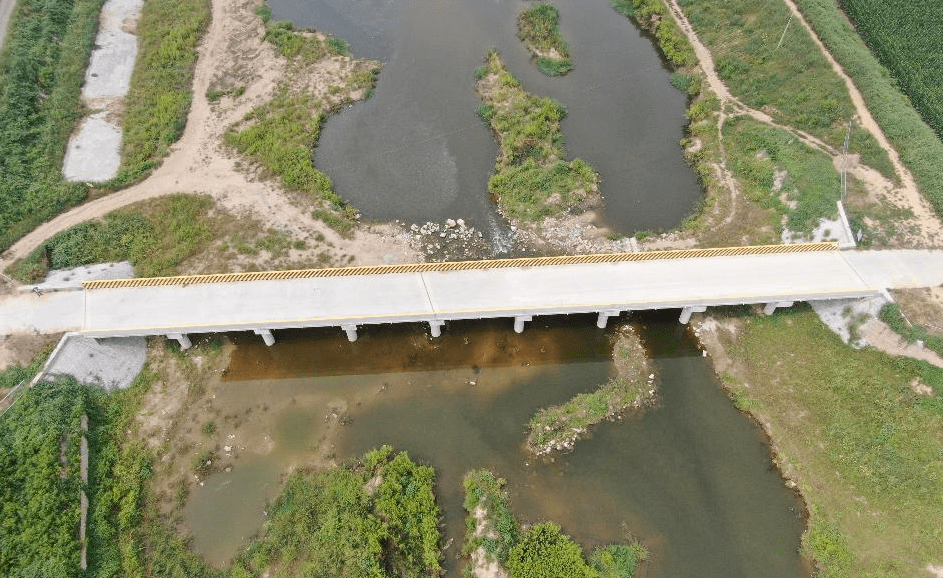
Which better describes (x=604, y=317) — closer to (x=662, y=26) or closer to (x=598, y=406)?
(x=598, y=406)

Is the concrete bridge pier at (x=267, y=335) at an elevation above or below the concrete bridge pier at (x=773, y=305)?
below

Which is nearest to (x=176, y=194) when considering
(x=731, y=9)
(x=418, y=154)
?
(x=418, y=154)

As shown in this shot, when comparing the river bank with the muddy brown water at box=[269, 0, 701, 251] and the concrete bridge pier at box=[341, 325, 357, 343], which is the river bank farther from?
the concrete bridge pier at box=[341, 325, 357, 343]

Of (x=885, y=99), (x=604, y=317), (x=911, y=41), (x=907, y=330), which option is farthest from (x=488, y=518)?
(x=911, y=41)

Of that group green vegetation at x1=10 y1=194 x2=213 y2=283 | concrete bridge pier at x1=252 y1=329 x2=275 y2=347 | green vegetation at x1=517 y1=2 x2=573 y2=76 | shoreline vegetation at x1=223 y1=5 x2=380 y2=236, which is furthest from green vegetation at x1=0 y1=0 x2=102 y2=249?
green vegetation at x1=517 y1=2 x2=573 y2=76

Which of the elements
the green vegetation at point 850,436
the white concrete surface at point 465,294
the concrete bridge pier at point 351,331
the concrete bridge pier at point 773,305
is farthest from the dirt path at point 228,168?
the green vegetation at point 850,436

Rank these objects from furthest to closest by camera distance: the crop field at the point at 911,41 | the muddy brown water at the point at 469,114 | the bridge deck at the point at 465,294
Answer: the crop field at the point at 911,41
the muddy brown water at the point at 469,114
the bridge deck at the point at 465,294

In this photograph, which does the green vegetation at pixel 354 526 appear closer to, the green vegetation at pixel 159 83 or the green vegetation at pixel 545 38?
the green vegetation at pixel 159 83
